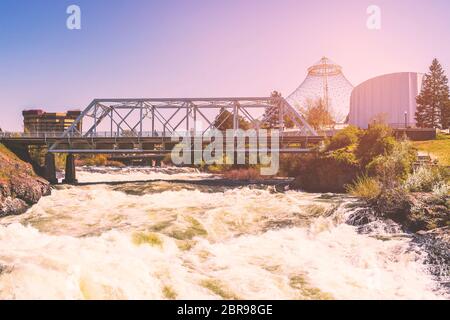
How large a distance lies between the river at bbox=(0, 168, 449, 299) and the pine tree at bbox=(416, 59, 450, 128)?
2697 inches

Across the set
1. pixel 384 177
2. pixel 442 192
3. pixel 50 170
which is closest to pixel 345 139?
pixel 384 177

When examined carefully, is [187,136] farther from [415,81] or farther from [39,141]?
[415,81]

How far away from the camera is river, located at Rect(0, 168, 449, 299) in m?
11.6

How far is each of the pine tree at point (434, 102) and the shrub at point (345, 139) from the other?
151 feet

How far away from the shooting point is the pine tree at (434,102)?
84.1m

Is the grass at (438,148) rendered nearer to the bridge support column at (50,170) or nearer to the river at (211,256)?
the river at (211,256)

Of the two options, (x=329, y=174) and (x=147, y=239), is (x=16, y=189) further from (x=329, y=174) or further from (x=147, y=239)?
(x=329, y=174)

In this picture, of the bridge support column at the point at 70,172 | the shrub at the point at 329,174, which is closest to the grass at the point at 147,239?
the shrub at the point at 329,174

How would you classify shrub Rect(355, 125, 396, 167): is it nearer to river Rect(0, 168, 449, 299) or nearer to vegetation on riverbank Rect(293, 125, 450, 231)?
vegetation on riverbank Rect(293, 125, 450, 231)

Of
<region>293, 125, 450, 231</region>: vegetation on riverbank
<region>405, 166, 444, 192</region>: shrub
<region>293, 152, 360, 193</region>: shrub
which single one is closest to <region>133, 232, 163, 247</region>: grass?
<region>293, 125, 450, 231</region>: vegetation on riverbank

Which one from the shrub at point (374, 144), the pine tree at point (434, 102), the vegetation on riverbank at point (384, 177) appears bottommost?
the vegetation on riverbank at point (384, 177)

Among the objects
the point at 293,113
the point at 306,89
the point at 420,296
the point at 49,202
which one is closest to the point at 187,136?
the point at 293,113

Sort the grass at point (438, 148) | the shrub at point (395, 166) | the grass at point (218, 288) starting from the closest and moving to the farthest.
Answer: the grass at point (218, 288) → the shrub at point (395, 166) → the grass at point (438, 148)

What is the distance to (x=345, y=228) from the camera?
20.9 metres
